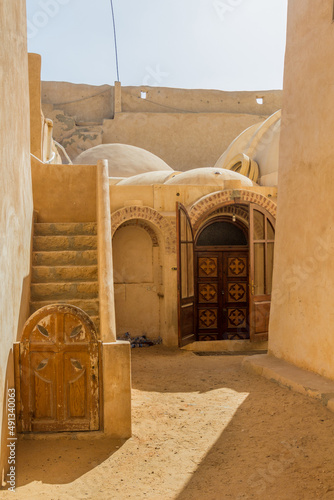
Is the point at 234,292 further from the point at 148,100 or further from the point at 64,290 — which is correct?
the point at 148,100

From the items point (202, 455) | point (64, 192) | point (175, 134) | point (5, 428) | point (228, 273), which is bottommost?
point (202, 455)

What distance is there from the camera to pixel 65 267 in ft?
18.9

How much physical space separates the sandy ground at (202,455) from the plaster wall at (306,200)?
858mm

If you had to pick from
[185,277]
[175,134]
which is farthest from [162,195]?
[175,134]

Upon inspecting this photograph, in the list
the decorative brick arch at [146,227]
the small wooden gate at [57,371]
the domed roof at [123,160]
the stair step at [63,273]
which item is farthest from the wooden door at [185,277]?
the domed roof at [123,160]

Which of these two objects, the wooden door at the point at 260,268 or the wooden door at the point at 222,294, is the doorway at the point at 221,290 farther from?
the wooden door at the point at 260,268

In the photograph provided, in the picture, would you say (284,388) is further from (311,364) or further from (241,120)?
(241,120)

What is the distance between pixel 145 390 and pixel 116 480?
2.59 meters

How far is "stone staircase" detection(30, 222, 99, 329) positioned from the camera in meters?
5.43

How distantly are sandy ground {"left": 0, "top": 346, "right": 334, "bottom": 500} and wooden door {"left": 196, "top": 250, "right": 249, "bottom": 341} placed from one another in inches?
207

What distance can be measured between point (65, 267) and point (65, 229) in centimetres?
92

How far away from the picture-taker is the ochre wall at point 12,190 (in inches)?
152

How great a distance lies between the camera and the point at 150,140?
22.4 meters

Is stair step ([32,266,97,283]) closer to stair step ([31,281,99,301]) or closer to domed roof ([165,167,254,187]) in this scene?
stair step ([31,281,99,301])
